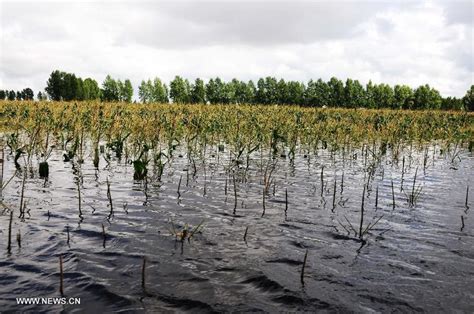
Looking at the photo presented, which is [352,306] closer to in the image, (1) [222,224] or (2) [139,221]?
(1) [222,224]

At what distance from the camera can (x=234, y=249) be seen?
6195mm

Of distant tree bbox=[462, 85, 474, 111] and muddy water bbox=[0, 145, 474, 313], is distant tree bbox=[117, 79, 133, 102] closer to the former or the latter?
distant tree bbox=[462, 85, 474, 111]

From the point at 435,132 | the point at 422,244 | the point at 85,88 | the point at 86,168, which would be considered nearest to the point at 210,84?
the point at 85,88

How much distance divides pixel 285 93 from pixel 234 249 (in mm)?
103424

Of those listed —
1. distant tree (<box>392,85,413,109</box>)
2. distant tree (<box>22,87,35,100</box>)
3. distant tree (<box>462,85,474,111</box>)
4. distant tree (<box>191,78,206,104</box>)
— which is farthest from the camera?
distant tree (<box>392,85,413,109</box>)

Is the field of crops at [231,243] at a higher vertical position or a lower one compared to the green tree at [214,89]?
lower

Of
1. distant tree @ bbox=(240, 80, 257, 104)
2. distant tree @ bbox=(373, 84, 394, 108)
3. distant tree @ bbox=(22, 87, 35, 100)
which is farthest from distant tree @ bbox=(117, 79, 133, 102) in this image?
distant tree @ bbox=(373, 84, 394, 108)

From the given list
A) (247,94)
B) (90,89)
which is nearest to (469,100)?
(247,94)

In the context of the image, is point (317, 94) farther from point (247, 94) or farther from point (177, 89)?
point (177, 89)

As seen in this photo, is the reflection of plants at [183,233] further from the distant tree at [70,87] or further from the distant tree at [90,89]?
the distant tree at [90,89]

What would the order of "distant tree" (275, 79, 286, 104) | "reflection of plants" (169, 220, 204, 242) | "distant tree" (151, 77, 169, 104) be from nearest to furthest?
1. "reflection of plants" (169, 220, 204, 242)
2. "distant tree" (275, 79, 286, 104)
3. "distant tree" (151, 77, 169, 104)

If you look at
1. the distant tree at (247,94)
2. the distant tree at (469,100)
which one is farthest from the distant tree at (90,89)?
the distant tree at (469,100)

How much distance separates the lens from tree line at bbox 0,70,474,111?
337 feet

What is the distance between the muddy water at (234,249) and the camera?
463cm
